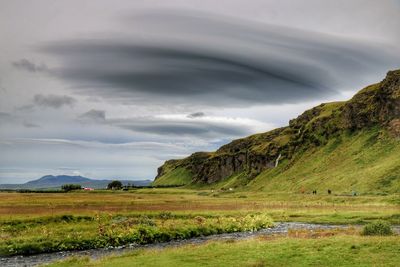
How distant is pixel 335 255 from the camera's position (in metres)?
31.7

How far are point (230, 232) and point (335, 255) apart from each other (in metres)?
32.8

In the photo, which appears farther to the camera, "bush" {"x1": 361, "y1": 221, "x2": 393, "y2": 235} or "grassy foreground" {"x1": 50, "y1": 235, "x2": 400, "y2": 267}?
"bush" {"x1": 361, "y1": 221, "x2": 393, "y2": 235}

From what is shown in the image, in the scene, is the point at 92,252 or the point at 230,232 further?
the point at 230,232

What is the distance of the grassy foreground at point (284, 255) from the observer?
99.0 ft

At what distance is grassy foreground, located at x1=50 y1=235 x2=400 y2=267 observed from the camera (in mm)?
30172

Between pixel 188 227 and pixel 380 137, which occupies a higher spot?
pixel 380 137

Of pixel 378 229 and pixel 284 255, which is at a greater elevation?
pixel 378 229

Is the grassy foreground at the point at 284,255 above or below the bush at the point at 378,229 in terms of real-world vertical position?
below

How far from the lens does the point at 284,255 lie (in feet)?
107

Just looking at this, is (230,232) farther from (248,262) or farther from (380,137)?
(380,137)

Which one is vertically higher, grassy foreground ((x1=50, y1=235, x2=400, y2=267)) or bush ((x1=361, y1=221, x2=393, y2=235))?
bush ((x1=361, y1=221, x2=393, y2=235))

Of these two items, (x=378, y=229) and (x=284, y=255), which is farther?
(x=378, y=229)

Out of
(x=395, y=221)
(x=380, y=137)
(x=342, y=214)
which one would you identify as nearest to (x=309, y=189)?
(x=380, y=137)

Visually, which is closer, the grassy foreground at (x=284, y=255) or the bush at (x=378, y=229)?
the grassy foreground at (x=284, y=255)
